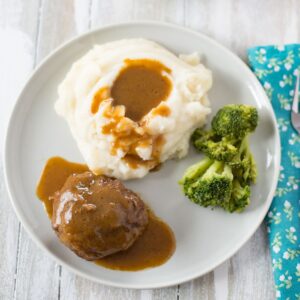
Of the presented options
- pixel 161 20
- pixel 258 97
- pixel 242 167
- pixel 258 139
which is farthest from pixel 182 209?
pixel 161 20

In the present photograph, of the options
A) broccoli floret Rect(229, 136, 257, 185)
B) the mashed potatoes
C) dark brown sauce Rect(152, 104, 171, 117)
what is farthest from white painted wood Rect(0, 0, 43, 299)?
broccoli floret Rect(229, 136, 257, 185)

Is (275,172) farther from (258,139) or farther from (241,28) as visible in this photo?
(241,28)

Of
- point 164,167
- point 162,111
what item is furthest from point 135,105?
point 164,167

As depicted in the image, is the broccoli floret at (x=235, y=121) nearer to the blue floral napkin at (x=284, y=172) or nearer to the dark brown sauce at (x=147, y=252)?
the blue floral napkin at (x=284, y=172)

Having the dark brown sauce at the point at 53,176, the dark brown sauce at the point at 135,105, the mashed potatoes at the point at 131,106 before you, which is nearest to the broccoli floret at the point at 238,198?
the mashed potatoes at the point at 131,106

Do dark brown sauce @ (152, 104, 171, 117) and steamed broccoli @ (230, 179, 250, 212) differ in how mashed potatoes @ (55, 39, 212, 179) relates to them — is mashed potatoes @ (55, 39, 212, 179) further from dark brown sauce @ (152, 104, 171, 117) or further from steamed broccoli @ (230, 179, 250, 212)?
steamed broccoli @ (230, 179, 250, 212)
